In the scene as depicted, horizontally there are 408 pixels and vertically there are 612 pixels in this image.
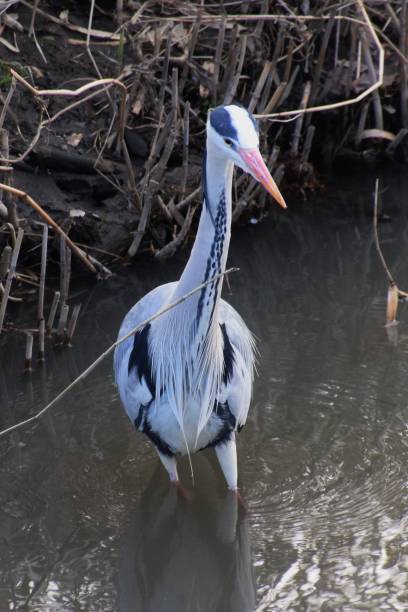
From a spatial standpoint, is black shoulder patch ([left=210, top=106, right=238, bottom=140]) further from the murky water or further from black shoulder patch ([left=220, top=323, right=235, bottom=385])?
the murky water

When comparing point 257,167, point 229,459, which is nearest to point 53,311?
point 229,459

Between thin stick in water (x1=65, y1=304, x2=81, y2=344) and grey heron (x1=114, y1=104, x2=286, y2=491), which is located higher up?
grey heron (x1=114, y1=104, x2=286, y2=491)

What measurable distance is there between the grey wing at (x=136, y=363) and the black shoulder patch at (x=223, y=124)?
798mm

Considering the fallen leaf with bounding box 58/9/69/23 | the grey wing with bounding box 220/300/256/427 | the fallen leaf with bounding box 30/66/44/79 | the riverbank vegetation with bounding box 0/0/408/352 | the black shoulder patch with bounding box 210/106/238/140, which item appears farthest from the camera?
the fallen leaf with bounding box 58/9/69/23

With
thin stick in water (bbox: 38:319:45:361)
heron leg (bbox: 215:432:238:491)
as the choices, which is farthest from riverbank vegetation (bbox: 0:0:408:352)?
heron leg (bbox: 215:432:238:491)

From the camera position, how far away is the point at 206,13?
582 centimetres

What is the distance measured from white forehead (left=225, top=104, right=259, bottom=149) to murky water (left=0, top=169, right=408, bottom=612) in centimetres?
139

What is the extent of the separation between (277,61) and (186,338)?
280 centimetres

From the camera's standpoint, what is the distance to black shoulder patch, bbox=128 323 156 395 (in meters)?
3.51

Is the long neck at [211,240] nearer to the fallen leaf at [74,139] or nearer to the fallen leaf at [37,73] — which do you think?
the fallen leaf at [74,139]

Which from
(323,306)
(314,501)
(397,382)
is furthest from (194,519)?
(323,306)

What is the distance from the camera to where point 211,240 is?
10.1 feet

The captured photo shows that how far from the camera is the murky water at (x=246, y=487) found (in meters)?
3.20

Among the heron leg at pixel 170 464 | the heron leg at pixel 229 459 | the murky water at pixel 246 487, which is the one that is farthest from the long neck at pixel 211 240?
the murky water at pixel 246 487
